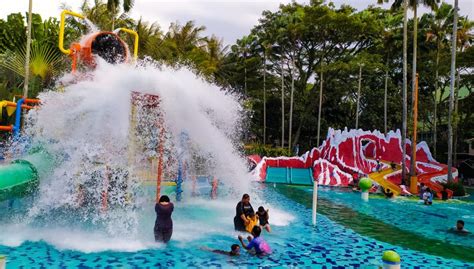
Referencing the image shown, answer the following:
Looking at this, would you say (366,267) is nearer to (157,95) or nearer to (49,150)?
(157,95)

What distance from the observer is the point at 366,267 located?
359 inches

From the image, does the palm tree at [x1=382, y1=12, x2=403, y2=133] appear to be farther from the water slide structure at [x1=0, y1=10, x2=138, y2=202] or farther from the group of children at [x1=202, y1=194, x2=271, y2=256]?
the group of children at [x1=202, y1=194, x2=271, y2=256]

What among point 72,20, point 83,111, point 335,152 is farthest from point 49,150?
point 72,20

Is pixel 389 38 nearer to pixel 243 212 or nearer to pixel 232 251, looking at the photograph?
pixel 243 212

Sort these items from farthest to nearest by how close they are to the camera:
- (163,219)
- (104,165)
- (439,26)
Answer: (439,26) → (104,165) → (163,219)

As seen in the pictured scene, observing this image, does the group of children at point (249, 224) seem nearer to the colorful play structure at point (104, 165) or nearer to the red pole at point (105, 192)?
the colorful play structure at point (104, 165)

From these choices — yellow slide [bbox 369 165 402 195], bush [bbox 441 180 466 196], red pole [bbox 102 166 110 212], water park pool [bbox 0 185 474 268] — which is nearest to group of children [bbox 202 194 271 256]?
water park pool [bbox 0 185 474 268]

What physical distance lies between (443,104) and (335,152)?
1807 centimetres

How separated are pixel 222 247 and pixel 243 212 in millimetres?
1339

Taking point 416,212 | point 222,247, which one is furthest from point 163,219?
point 416,212

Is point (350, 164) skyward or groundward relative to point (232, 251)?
skyward

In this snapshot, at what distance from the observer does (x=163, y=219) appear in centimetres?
962

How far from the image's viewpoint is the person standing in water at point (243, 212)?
1112 centimetres

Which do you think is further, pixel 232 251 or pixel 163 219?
pixel 163 219
